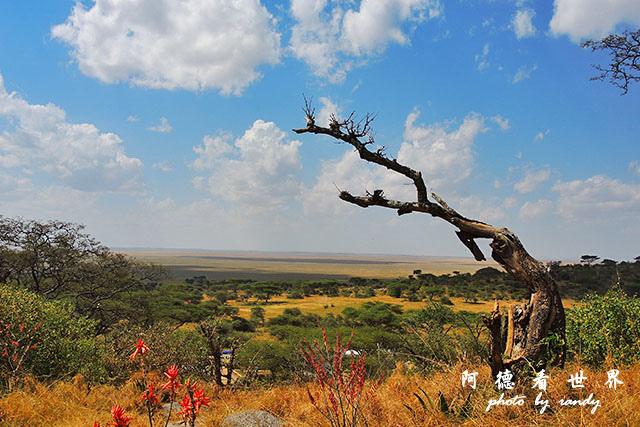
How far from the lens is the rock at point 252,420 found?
534 centimetres

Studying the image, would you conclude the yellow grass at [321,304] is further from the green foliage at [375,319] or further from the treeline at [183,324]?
the green foliage at [375,319]

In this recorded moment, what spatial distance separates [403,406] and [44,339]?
9.20 m

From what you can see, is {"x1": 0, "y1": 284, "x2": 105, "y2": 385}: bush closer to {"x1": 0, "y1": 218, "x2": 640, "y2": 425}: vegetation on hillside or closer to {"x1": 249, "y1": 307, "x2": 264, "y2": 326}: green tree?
{"x1": 0, "y1": 218, "x2": 640, "y2": 425}: vegetation on hillside

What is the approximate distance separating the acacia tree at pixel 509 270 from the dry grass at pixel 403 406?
1.35 feet

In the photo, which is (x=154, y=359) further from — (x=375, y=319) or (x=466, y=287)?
(x=466, y=287)

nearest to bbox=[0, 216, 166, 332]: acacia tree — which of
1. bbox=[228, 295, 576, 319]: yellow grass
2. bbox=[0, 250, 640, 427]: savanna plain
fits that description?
bbox=[0, 250, 640, 427]: savanna plain

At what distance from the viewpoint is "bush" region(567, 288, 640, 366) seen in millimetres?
6527

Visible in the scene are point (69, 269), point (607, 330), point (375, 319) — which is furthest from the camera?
point (375, 319)

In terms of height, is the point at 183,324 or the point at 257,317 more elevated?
the point at 183,324

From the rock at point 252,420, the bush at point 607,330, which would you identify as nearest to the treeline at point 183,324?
the bush at point 607,330

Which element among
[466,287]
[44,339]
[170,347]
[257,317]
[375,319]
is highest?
[44,339]

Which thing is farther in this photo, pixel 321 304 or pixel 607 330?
pixel 321 304

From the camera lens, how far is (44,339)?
968 centimetres

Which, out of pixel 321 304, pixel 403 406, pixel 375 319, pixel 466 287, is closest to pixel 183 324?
pixel 375 319
